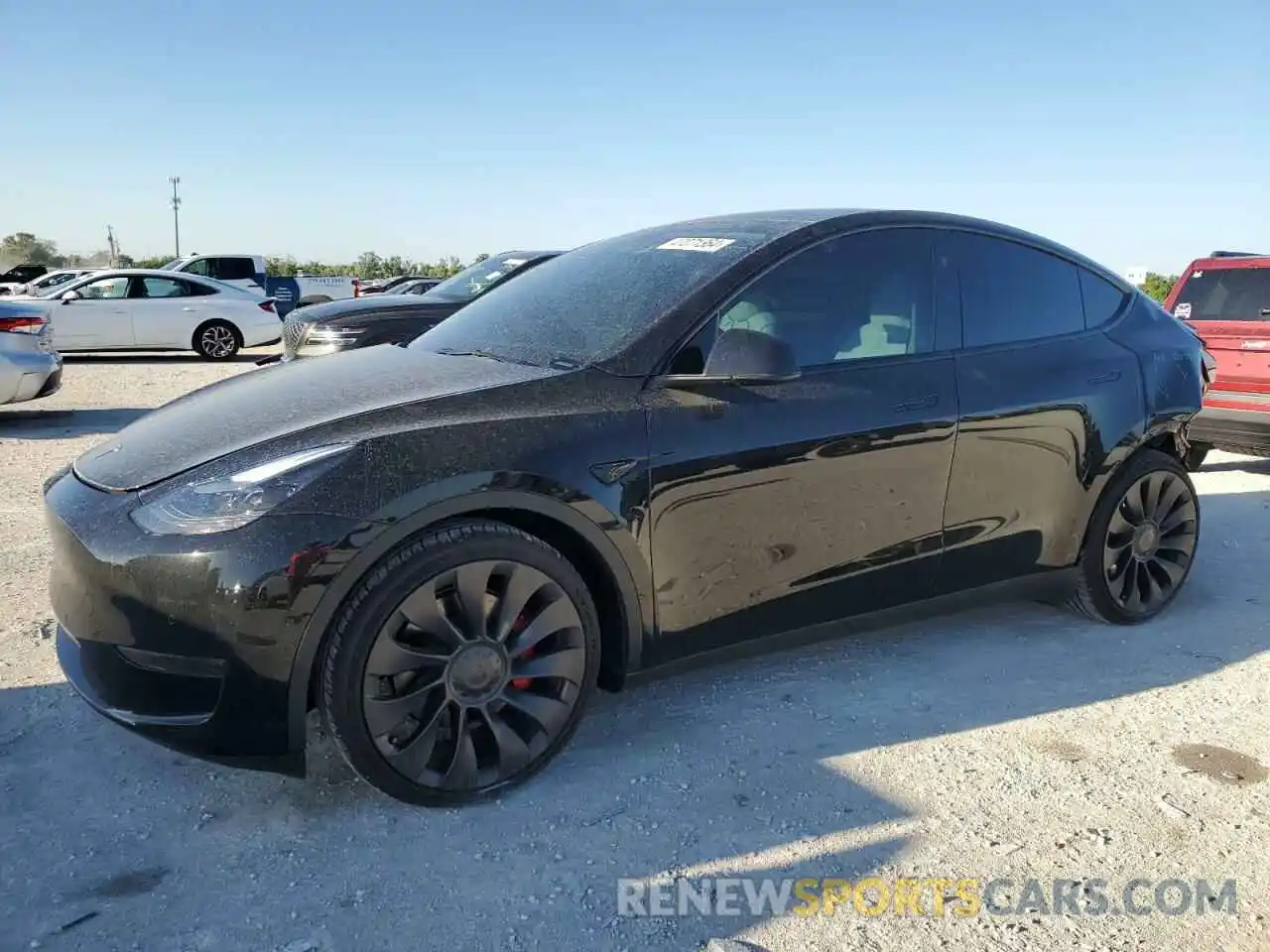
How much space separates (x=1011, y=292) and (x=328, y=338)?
602cm

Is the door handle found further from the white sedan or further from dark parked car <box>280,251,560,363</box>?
the white sedan

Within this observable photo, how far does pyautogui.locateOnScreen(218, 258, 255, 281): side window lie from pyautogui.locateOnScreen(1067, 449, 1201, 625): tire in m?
21.3

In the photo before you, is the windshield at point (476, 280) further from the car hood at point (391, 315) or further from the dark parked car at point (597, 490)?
the dark parked car at point (597, 490)

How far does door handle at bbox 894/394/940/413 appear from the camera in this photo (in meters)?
3.37

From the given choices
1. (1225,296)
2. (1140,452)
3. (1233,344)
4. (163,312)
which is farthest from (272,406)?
(163,312)

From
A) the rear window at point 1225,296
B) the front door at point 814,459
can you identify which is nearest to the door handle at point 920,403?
the front door at point 814,459

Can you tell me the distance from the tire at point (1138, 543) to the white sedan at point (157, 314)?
14.5 meters

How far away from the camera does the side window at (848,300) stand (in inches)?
129

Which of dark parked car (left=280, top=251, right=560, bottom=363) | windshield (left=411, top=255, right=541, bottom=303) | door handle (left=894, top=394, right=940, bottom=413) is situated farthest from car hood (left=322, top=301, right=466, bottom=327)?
door handle (left=894, top=394, right=940, bottom=413)

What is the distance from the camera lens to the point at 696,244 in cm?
352

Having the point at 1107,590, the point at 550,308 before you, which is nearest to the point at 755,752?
the point at 550,308

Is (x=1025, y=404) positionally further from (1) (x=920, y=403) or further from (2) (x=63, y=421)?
(2) (x=63, y=421)

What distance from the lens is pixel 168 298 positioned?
15469mm

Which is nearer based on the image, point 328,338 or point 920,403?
point 920,403
